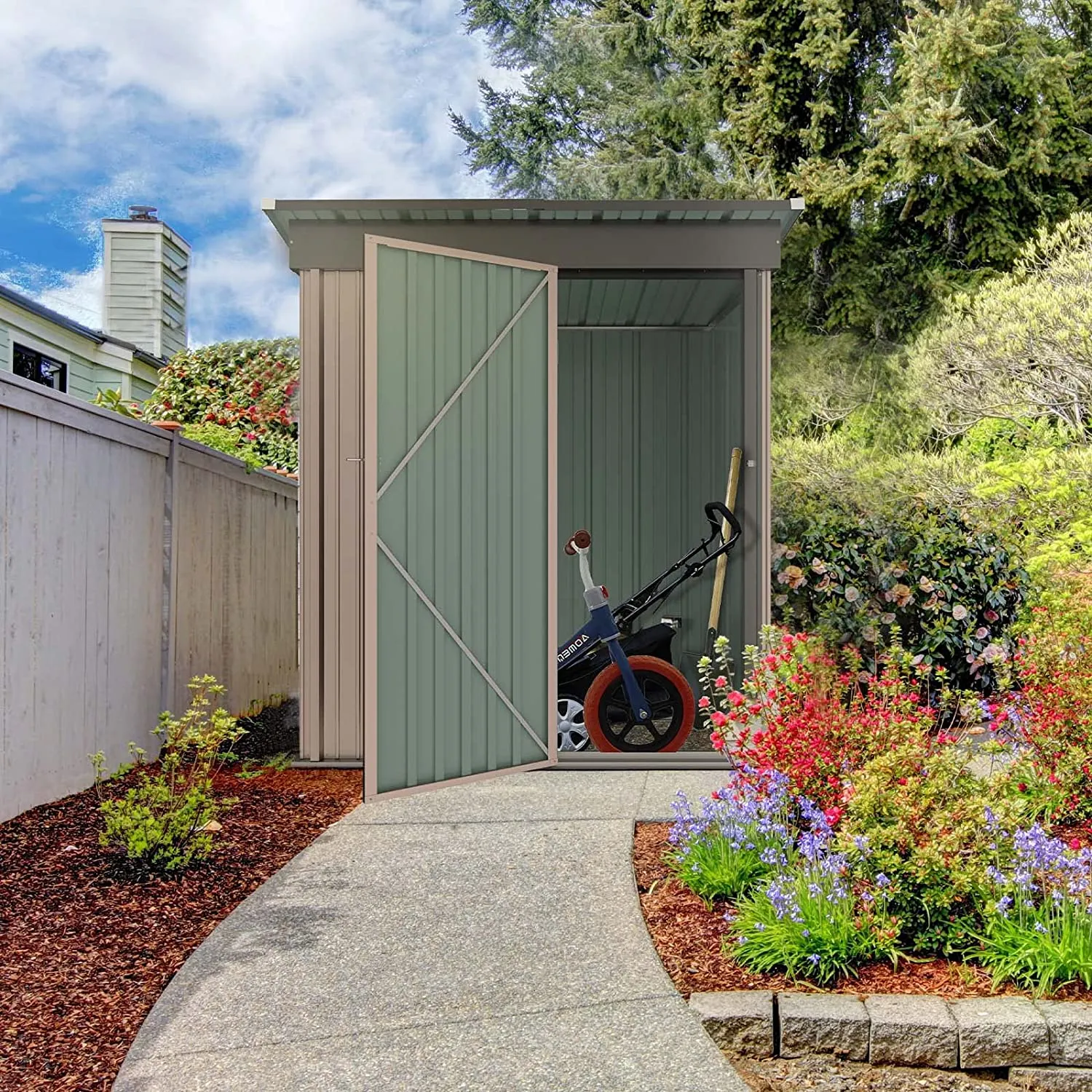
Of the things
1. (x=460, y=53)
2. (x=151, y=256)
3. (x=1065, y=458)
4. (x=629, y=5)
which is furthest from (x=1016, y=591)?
(x=460, y=53)

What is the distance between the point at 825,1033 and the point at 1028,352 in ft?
26.4

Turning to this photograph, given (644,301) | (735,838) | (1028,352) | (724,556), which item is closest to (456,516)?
(724,556)

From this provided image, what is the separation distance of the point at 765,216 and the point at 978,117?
35.9 ft

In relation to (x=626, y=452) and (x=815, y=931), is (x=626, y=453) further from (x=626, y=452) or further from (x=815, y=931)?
(x=815, y=931)

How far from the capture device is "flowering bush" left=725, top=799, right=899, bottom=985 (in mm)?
3168

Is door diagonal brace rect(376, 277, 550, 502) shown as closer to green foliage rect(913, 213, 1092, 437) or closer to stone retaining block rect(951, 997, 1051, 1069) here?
stone retaining block rect(951, 997, 1051, 1069)

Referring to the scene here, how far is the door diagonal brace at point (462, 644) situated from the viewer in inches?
219

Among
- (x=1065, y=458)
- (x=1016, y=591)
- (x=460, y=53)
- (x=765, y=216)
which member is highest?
(x=460, y=53)

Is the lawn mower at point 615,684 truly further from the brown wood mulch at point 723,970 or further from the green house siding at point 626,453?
the brown wood mulch at point 723,970

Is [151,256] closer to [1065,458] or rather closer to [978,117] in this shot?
[978,117]

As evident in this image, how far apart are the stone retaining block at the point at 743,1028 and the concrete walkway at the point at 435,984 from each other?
5 cm

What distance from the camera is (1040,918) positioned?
326 centimetres

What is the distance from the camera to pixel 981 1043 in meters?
2.85

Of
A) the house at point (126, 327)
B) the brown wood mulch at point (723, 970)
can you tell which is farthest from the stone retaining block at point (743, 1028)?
the house at point (126, 327)
